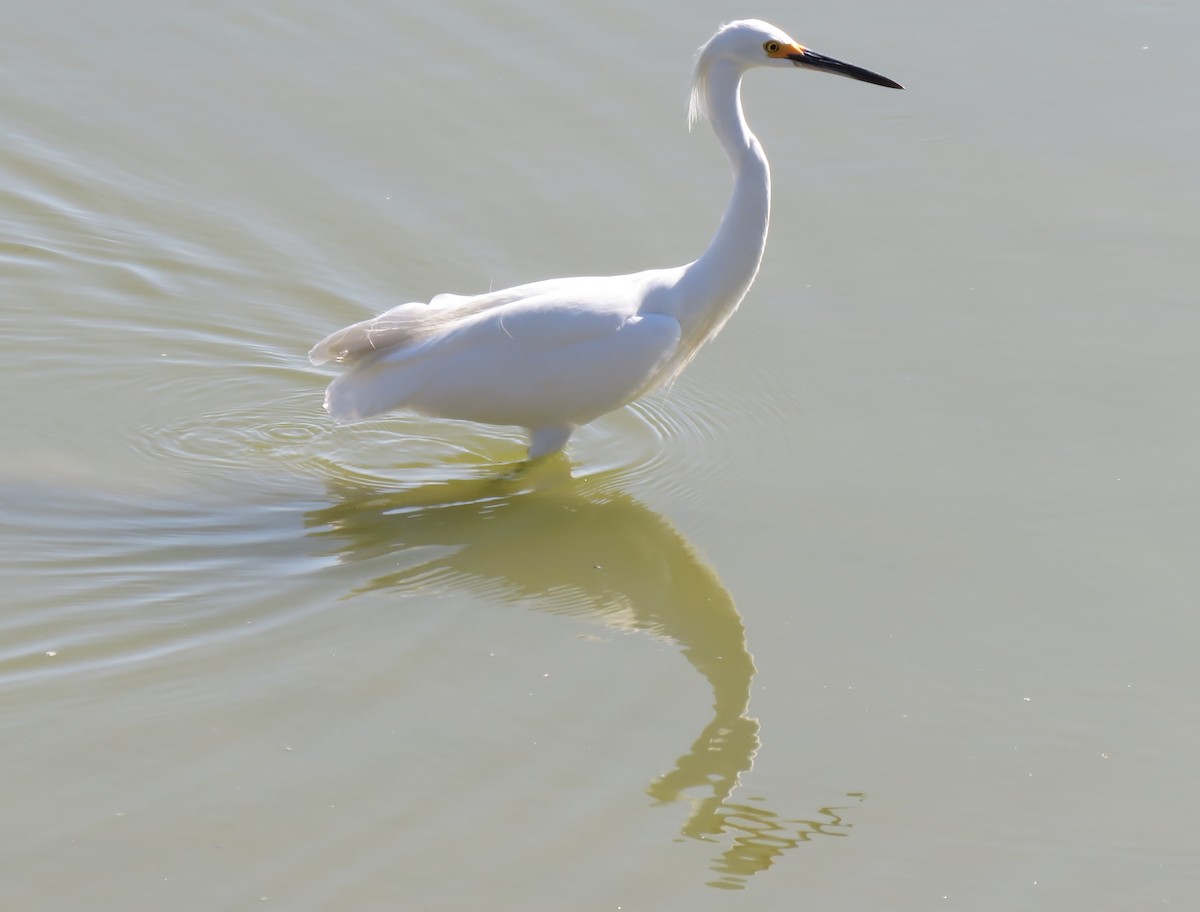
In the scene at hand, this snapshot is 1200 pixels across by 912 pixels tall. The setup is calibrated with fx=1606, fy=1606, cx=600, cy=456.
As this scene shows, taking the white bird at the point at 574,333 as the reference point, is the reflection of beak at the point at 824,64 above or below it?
above

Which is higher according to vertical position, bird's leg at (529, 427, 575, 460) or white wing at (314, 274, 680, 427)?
white wing at (314, 274, 680, 427)

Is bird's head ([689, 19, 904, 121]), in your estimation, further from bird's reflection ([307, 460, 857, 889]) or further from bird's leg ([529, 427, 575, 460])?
bird's reflection ([307, 460, 857, 889])

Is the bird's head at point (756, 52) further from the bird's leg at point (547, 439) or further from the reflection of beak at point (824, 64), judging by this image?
the bird's leg at point (547, 439)

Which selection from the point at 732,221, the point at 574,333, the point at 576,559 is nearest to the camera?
the point at 576,559

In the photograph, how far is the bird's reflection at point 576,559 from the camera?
4781 millimetres

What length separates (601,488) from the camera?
615 cm

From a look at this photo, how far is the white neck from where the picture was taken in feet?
20.0

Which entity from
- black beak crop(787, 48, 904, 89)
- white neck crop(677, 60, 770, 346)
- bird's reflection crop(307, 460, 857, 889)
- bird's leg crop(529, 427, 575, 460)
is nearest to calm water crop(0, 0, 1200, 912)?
bird's reflection crop(307, 460, 857, 889)

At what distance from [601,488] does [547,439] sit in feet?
0.94

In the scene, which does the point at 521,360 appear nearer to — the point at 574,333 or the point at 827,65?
the point at 574,333

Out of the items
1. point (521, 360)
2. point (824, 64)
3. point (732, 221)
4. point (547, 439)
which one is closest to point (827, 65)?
point (824, 64)

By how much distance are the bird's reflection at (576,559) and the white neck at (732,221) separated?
Result: 816mm

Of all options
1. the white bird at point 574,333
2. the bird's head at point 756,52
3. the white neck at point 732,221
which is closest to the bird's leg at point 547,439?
the white bird at point 574,333

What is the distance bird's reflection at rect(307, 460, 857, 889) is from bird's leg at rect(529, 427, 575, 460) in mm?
85
